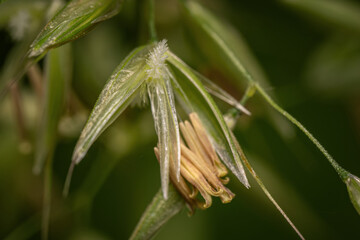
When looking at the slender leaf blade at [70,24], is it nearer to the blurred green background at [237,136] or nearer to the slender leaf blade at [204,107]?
the slender leaf blade at [204,107]

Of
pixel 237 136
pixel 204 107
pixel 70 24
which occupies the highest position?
pixel 70 24

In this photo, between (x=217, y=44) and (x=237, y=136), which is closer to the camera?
(x=217, y=44)

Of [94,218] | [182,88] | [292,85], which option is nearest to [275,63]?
[292,85]

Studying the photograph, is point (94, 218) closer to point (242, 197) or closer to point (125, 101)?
point (242, 197)

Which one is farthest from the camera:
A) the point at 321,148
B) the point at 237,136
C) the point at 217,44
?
the point at 237,136

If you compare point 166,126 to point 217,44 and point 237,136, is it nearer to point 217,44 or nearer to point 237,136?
point 217,44

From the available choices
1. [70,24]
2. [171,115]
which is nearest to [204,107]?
[171,115]

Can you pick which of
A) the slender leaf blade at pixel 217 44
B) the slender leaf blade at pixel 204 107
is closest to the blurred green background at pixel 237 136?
the slender leaf blade at pixel 217 44
